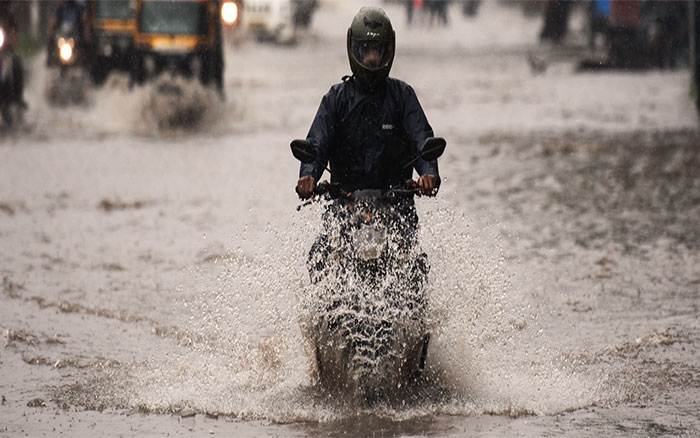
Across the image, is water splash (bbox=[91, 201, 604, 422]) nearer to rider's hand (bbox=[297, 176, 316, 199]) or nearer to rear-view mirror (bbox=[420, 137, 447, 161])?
rider's hand (bbox=[297, 176, 316, 199])

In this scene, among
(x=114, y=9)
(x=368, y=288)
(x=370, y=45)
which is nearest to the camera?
(x=368, y=288)

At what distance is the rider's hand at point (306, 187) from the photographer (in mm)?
6699

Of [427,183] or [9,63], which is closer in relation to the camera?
[427,183]

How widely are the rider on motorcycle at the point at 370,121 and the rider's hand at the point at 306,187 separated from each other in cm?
23

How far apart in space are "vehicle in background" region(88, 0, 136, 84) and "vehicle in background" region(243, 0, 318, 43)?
18091 mm

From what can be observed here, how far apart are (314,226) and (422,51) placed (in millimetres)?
33526

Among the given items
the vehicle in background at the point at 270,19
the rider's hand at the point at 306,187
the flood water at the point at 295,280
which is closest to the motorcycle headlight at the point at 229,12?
the flood water at the point at 295,280

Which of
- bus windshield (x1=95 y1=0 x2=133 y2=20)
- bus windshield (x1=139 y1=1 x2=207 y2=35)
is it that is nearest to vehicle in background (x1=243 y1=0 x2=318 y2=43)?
bus windshield (x1=95 y1=0 x2=133 y2=20)

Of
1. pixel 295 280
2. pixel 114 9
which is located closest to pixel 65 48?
pixel 114 9

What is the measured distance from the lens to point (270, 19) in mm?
44500

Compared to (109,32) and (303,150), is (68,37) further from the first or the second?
(303,150)

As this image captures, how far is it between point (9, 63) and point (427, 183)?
15833mm

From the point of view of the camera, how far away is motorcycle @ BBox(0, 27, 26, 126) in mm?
21203

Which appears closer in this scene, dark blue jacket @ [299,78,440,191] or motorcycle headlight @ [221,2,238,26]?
dark blue jacket @ [299,78,440,191]
